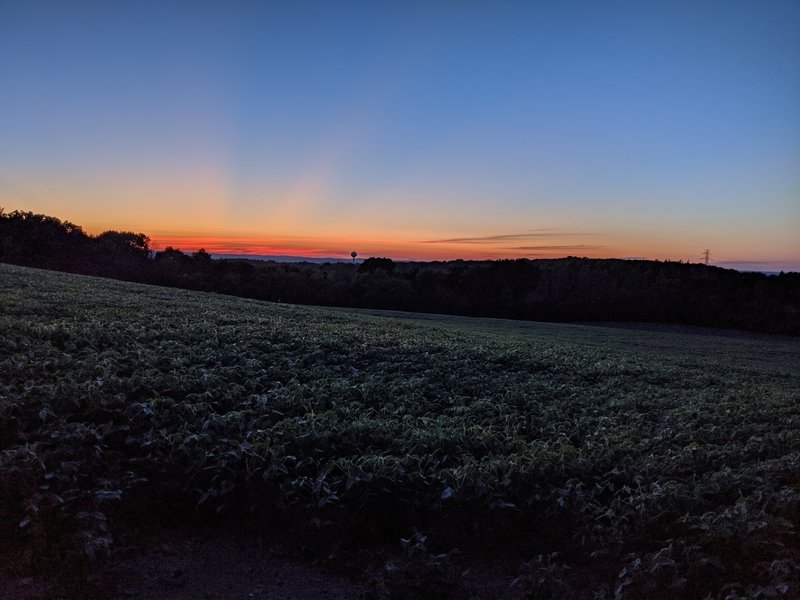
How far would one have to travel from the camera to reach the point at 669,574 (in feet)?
11.5

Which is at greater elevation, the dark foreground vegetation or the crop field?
the dark foreground vegetation

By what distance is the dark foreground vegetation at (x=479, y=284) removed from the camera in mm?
38812

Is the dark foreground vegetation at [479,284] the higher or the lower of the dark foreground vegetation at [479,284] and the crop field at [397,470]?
the higher

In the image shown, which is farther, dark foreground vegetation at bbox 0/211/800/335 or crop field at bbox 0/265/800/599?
dark foreground vegetation at bbox 0/211/800/335

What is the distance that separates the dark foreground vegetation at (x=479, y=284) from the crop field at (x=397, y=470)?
34073 millimetres

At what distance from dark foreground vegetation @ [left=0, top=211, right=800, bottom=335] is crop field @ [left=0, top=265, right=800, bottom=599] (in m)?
34.1

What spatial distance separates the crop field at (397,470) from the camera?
3.66 metres

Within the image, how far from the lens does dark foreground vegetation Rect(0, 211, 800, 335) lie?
38812mm

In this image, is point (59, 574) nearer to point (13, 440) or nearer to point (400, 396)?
point (13, 440)

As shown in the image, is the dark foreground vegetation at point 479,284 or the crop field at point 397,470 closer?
the crop field at point 397,470

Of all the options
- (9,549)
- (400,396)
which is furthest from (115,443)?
(400,396)

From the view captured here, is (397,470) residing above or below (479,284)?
below

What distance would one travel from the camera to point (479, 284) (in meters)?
47.7

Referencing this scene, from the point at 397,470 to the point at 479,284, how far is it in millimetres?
43768
